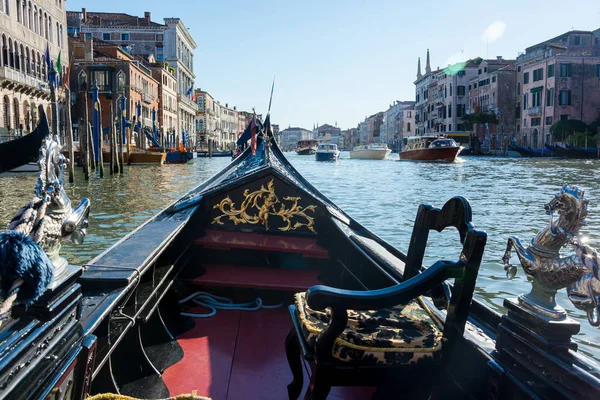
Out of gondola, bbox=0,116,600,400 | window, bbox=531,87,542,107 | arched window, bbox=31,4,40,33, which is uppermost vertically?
arched window, bbox=31,4,40,33

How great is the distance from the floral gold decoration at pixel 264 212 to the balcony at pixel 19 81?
1522cm

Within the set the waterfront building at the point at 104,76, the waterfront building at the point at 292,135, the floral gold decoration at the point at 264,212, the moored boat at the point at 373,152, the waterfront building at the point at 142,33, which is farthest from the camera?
the waterfront building at the point at 292,135

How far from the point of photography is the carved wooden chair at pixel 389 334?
96 centimetres

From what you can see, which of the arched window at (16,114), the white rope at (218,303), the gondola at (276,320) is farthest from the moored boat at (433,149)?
the white rope at (218,303)

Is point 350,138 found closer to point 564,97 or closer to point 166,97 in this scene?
point 166,97

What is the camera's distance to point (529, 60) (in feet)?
89.4

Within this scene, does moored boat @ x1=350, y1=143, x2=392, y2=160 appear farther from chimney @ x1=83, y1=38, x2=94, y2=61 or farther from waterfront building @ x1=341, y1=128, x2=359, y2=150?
waterfront building @ x1=341, y1=128, x2=359, y2=150

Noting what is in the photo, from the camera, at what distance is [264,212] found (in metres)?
2.21

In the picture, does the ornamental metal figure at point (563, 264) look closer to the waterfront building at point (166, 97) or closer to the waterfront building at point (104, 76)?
the waterfront building at point (104, 76)

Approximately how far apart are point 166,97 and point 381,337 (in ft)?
108

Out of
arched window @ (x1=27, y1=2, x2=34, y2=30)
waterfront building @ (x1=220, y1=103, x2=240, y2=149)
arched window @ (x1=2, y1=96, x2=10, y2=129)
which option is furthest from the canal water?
waterfront building @ (x1=220, y1=103, x2=240, y2=149)

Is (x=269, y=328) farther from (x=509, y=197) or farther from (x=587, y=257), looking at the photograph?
(x=509, y=197)

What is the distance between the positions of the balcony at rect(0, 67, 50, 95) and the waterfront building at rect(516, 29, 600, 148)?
72.0 feet

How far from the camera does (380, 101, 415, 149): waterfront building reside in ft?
171
